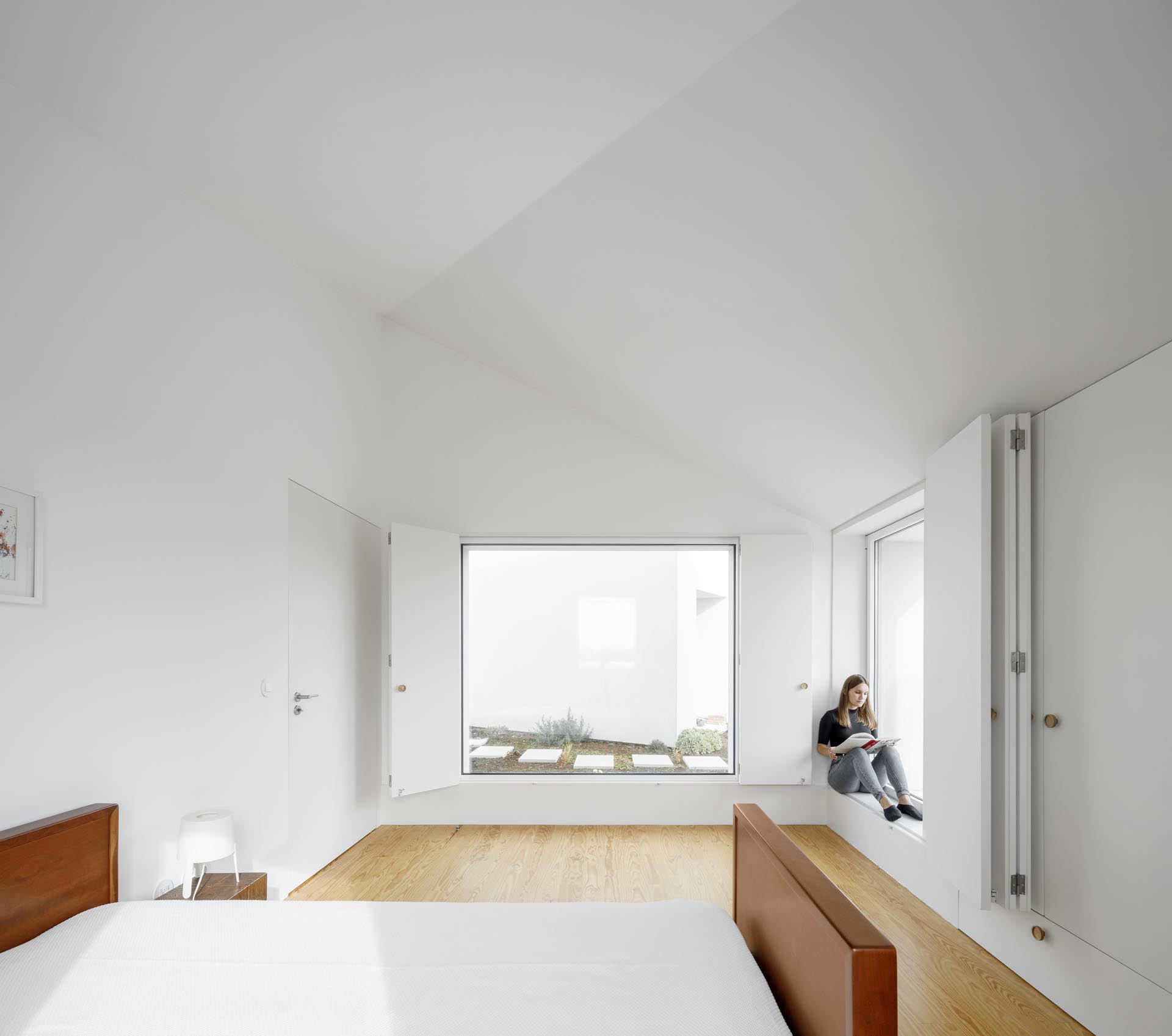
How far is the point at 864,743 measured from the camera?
15.7 feet

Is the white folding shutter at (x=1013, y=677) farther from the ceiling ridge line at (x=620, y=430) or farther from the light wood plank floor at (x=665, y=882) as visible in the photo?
the ceiling ridge line at (x=620, y=430)

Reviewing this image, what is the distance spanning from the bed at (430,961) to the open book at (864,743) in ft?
8.62

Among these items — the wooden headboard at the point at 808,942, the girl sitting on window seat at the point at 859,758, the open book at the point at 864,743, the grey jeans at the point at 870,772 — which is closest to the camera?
→ the wooden headboard at the point at 808,942

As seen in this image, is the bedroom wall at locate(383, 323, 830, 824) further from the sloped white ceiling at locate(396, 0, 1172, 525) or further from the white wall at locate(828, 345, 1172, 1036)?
the white wall at locate(828, 345, 1172, 1036)

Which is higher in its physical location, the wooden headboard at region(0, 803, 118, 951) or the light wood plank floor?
the wooden headboard at region(0, 803, 118, 951)

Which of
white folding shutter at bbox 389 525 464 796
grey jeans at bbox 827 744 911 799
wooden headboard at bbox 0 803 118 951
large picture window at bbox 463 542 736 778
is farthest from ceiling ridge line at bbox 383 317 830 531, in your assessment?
wooden headboard at bbox 0 803 118 951

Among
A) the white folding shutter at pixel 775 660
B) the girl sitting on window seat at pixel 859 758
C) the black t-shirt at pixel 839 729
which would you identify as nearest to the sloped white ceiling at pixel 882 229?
the white folding shutter at pixel 775 660

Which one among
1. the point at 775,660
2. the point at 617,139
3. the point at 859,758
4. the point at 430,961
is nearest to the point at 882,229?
the point at 617,139

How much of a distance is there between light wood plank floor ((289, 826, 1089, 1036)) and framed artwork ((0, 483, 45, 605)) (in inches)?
87.7

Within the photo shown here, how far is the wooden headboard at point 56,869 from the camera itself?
199 cm

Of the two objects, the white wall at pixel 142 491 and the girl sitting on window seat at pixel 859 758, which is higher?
the white wall at pixel 142 491

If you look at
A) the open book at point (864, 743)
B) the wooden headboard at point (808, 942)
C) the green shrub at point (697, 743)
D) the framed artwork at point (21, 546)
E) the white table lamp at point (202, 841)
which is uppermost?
the framed artwork at point (21, 546)

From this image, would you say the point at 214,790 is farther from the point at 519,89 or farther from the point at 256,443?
the point at 519,89

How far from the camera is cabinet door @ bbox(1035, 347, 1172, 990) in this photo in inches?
90.4
